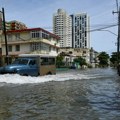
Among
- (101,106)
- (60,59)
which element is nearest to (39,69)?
(101,106)

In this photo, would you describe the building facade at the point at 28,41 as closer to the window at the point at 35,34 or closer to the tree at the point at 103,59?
the window at the point at 35,34

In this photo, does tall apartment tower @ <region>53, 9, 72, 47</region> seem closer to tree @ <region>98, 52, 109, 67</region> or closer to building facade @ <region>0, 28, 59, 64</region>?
building facade @ <region>0, 28, 59, 64</region>

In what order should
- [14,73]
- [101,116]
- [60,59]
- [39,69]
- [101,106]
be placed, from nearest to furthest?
[101,116] → [101,106] → [14,73] → [39,69] → [60,59]

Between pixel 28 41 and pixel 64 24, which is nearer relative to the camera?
pixel 64 24

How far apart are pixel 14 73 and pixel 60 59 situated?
63734mm

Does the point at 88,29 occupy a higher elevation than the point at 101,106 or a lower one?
higher

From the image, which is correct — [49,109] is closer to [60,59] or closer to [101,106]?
[101,106]

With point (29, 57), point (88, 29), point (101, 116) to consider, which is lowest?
point (101, 116)

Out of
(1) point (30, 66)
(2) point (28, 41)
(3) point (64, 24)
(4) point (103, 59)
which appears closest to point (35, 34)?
(2) point (28, 41)

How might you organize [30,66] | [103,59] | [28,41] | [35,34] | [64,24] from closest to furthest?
[30,66], [64,24], [35,34], [28,41], [103,59]

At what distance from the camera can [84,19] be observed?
49.7 metres

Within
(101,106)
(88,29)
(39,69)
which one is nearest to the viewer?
(101,106)

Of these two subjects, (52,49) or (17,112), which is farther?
(52,49)

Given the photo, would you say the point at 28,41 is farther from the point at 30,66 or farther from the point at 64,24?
the point at 30,66
